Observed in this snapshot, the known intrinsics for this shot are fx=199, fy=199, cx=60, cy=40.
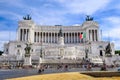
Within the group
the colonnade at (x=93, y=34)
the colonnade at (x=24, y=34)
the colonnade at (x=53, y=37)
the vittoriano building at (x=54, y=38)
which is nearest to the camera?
the vittoriano building at (x=54, y=38)

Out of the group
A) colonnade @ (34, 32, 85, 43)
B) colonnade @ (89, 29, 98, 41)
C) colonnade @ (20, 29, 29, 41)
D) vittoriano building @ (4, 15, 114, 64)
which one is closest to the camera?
vittoriano building @ (4, 15, 114, 64)

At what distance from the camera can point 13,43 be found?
103500 millimetres

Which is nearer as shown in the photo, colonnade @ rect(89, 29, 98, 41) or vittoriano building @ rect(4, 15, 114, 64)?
vittoriano building @ rect(4, 15, 114, 64)

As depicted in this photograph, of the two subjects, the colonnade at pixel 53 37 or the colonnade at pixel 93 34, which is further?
the colonnade at pixel 53 37

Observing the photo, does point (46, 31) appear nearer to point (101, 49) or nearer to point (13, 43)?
point (13, 43)

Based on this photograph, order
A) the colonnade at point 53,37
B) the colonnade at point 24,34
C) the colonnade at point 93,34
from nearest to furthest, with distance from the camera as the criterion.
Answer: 1. the colonnade at point 24,34
2. the colonnade at point 93,34
3. the colonnade at point 53,37

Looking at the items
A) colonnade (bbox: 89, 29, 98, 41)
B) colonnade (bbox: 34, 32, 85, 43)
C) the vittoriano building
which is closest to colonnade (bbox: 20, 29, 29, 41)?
the vittoriano building

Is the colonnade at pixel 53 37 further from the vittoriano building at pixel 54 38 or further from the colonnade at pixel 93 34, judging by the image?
the colonnade at pixel 93 34

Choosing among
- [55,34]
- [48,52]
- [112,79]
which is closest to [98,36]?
[55,34]

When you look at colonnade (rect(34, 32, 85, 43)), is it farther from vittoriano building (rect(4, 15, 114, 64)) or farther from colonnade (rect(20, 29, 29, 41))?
colonnade (rect(20, 29, 29, 41))

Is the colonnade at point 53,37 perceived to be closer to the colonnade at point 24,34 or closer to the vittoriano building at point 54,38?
the vittoriano building at point 54,38

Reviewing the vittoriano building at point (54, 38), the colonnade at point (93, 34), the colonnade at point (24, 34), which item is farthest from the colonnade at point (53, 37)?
the colonnade at point (24, 34)

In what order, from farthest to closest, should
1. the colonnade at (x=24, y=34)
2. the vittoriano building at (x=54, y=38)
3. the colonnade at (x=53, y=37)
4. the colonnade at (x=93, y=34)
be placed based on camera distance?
the colonnade at (x=53, y=37) < the colonnade at (x=93, y=34) < the colonnade at (x=24, y=34) < the vittoriano building at (x=54, y=38)

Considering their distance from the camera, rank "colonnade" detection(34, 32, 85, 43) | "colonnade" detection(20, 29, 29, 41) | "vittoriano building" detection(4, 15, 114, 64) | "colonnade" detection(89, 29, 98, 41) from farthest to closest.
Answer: "colonnade" detection(34, 32, 85, 43)
"colonnade" detection(89, 29, 98, 41)
"colonnade" detection(20, 29, 29, 41)
"vittoriano building" detection(4, 15, 114, 64)
